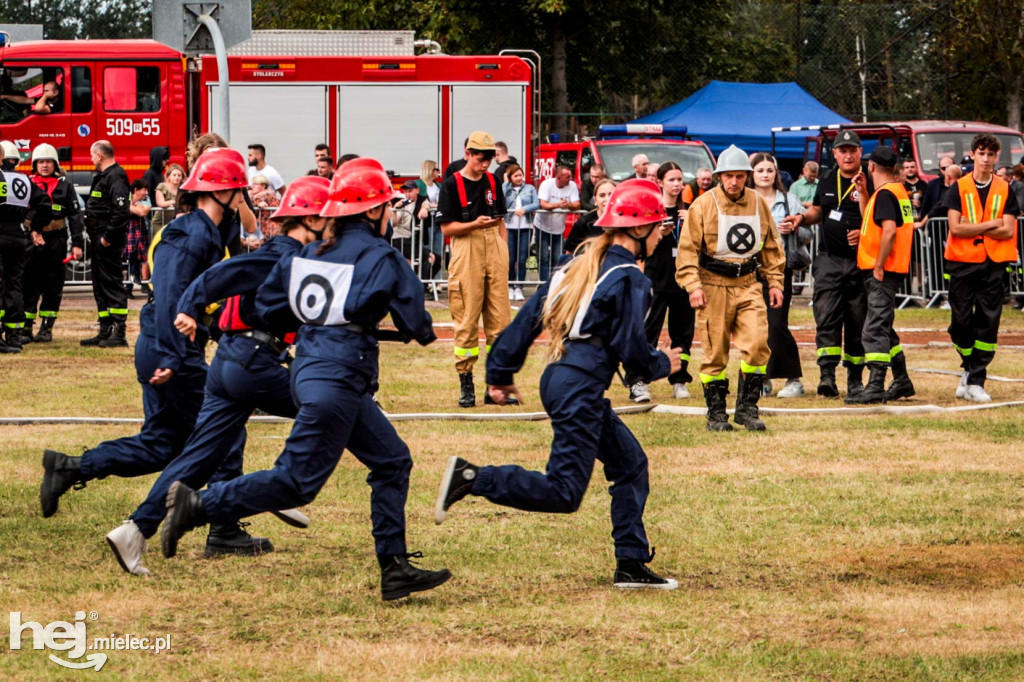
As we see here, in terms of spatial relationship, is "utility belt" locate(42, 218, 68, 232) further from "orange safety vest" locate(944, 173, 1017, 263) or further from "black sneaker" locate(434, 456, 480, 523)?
"black sneaker" locate(434, 456, 480, 523)

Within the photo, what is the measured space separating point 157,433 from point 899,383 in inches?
270

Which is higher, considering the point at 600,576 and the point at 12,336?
the point at 12,336

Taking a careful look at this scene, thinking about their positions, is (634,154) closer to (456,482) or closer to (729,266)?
(729,266)

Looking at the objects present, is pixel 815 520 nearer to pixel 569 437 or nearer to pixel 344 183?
pixel 569 437

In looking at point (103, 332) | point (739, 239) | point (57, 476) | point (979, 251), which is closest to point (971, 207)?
point (979, 251)

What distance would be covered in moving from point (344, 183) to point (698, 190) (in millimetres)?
6387

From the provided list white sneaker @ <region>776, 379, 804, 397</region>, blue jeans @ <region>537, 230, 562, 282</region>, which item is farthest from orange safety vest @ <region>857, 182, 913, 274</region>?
blue jeans @ <region>537, 230, 562, 282</region>

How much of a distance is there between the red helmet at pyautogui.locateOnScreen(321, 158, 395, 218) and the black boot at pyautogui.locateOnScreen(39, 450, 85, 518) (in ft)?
7.05

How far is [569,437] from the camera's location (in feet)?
20.9

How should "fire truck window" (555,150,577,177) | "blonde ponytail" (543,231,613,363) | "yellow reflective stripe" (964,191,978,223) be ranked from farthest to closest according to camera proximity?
1. "fire truck window" (555,150,577,177)
2. "yellow reflective stripe" (964,191,978,223)
3. "blonde ponytail" (543,231,613,363)

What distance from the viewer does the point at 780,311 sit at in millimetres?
11961

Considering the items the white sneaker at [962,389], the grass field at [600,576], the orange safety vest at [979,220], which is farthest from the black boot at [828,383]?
the grass field at [600,576]

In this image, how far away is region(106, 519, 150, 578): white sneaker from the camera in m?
6.55

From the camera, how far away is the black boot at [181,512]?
626cm
